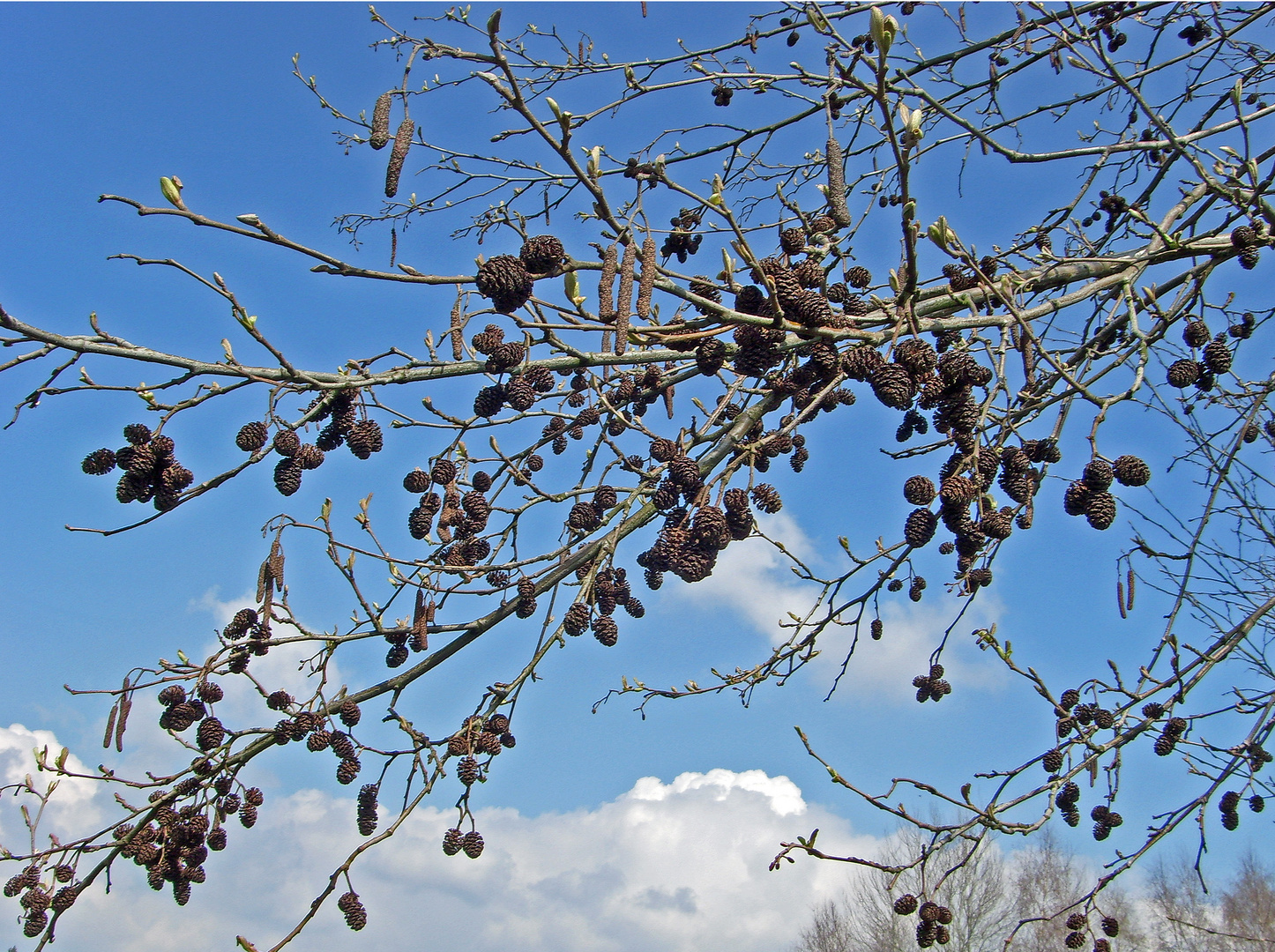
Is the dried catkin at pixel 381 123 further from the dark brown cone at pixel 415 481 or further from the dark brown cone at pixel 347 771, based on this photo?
Answer: the dark brown cone at pixel 347 771

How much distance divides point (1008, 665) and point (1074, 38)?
2247mm

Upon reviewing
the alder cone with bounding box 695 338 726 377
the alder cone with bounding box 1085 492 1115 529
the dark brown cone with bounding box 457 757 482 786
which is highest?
the alder cone with bounding box 695 338 726 377

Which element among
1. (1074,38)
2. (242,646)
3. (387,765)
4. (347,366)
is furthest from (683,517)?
(1074,38)

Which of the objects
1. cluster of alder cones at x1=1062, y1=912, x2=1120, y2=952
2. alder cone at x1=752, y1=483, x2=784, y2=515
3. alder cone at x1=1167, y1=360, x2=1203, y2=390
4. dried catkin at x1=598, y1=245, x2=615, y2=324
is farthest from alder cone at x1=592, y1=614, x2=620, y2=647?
cluster of alder cones at x1=1062, y1=912, x2=1120, y2=952

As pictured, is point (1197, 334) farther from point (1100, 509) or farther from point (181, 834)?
point (181, 834)

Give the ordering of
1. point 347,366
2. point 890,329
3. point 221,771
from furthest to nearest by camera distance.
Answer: point 221,771 → point 347,366 → point 890,329

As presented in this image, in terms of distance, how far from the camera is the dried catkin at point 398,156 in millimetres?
1909

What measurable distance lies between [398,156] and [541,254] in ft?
1.71

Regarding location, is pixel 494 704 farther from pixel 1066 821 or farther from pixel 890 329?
pixel 1066 821

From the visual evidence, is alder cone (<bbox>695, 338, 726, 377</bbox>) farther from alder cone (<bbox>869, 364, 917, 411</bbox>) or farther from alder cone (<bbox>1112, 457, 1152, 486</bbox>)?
alder cone (<bbox>1112, 457, 1152, 486</bbox>)

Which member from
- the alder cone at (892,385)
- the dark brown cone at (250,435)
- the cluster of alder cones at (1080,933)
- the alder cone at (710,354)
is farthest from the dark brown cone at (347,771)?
the cluster of alder cones at (1080,933)

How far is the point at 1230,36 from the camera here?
410 cm

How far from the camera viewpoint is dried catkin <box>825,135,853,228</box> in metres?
1.85

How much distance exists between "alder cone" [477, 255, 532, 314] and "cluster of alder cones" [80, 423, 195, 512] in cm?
111
